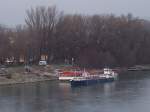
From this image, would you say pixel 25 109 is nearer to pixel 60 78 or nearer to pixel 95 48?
pixel 60 78

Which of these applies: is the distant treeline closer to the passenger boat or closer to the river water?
the passenger boat

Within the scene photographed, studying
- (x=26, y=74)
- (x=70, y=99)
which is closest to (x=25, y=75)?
(x=26, y=74)

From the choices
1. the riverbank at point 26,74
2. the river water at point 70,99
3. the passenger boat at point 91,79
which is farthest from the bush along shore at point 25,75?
the passenger boat at point 91,79

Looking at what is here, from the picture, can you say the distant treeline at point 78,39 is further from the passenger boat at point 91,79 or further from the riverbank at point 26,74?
the passenger boat at point 91,79

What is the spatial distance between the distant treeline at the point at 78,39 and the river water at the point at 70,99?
75.2ft

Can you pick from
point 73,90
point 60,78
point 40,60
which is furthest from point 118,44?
point 73,90

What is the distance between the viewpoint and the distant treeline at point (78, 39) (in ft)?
276

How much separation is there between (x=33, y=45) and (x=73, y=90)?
92.2ft

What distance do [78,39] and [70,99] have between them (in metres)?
44.1

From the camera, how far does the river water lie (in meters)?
41.1

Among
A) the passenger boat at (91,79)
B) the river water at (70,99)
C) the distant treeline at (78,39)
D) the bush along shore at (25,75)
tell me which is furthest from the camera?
the distant treeline at (78,39)

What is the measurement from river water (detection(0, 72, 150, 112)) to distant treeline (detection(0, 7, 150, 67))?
22.9 m

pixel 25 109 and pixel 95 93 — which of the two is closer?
pixel 25 109

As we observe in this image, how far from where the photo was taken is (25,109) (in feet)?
135
